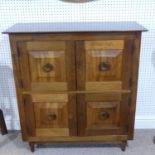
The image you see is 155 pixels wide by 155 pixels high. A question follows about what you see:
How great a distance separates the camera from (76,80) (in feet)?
4.91

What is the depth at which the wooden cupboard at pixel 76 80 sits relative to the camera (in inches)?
54.8

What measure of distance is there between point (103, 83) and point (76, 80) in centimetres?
19

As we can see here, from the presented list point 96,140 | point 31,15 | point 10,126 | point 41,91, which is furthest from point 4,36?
point 96,140

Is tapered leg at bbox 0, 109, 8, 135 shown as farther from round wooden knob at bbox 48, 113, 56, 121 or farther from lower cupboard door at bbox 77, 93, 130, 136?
lower cupboard door at bbox 77, 93, 130, 136

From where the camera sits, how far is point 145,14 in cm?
172

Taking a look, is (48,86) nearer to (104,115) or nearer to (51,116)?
(51,116)

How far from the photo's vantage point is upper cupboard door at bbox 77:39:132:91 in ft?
4.60

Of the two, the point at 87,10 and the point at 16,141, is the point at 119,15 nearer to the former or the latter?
the point at 87,10

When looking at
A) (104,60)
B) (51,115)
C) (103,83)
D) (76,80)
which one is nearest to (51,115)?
(51,115)

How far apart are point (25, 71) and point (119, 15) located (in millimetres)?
884

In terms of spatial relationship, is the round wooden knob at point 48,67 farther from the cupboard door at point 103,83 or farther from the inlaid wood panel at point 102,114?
the inlaid wood panel at point 102,114

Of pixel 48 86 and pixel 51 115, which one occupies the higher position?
pixel 48 86

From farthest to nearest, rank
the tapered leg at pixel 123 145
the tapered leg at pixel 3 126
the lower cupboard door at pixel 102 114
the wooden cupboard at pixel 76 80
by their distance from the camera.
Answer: the tapered leg at pixel 3 126 → the tapered leg at pixel 123 145 → the lower cupboard door at pixel 102 114 → the wooden cupboard at pixel 76 80

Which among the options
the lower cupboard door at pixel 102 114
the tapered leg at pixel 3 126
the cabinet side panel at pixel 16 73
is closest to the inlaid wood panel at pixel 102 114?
the lower cupboard door at pixel 102 114
